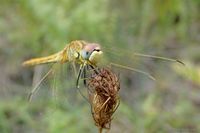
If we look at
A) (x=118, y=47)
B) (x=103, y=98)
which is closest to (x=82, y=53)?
(x=103, y=98)

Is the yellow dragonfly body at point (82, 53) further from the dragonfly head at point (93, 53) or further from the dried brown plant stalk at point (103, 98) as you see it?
the dried brown plant stalk at point (103, 98)

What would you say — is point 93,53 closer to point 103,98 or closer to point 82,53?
point 82,53

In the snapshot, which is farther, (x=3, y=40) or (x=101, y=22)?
(x=3, y=40)

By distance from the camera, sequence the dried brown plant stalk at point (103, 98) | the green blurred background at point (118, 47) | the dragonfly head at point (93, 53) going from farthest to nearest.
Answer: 1. the green blurred background at point (118, 47)
2. the dragonfly head at point (93, 53)
3. the dried brown plant stalk at point (103, 98)

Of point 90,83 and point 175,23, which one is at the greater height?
point 90,83

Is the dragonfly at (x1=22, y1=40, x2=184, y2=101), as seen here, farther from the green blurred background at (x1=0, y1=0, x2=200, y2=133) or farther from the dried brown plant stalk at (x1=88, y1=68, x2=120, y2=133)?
the green blurred background at (x1=0, y1=0, x2=200, y2=133)

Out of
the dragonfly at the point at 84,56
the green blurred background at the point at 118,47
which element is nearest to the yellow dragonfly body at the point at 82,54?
the dragonfly at the point at 84,56

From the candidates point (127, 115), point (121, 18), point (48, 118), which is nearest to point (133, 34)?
point (121, 18)

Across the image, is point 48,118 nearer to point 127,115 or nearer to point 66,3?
point 127,115
